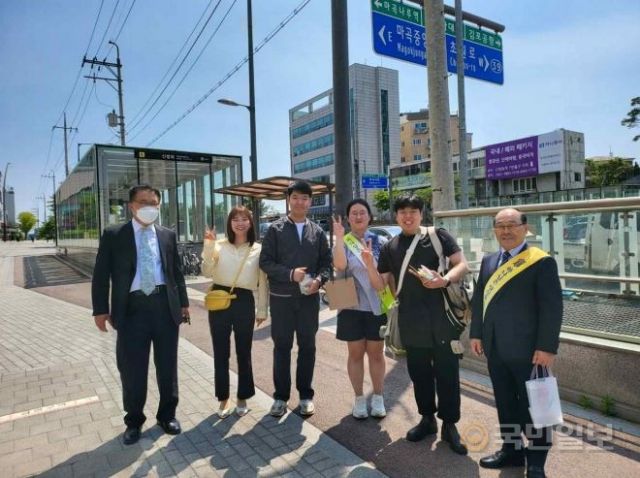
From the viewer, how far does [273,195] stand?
34.0ft

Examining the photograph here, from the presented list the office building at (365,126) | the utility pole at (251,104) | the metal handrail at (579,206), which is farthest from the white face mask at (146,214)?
the office building at (365,126)

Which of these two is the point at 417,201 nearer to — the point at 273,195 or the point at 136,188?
the point at 136,188

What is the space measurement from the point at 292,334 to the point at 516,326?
5.98 feet

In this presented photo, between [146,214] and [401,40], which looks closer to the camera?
[146,214]

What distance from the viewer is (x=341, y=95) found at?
6148 mm

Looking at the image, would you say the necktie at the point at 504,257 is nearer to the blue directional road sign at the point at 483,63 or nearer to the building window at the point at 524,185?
the blue directional road sign at the point at 483,63

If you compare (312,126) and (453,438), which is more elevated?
(312,126)

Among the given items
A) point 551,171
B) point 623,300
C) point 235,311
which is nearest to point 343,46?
point 235,311

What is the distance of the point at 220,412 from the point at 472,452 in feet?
6.83

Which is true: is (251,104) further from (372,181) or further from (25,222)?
(25,222)

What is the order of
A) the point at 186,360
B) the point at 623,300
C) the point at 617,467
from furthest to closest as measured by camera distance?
1. the point at 186,360
2. the point at 623,300
3. the point at 617,467

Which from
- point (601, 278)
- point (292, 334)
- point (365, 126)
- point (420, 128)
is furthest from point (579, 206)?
point (420, 128)

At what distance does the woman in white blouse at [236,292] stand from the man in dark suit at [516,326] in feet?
6.23

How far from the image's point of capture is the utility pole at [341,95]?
6.11 m
